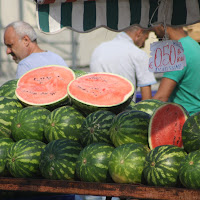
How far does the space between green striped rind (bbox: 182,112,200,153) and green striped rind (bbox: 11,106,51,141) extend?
42.6 inches

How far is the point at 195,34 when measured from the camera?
20.7 ft

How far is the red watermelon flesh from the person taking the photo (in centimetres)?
317

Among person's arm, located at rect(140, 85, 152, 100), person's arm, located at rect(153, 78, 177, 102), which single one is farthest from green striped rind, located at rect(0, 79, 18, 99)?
person's arm, located at rect(140, 85, 152, 100)

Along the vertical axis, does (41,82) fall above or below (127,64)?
above

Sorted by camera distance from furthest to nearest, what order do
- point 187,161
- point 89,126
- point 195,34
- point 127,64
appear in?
1. point 195,34
2. point 127,64
3. point 89,126
4. point 187,161

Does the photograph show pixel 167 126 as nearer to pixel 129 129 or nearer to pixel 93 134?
pixel 129 129

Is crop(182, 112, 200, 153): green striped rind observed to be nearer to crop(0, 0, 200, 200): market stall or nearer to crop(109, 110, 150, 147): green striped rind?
crop(109, 110, 150, 147): green striped rind

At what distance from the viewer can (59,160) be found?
2.76 m

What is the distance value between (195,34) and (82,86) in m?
3.45

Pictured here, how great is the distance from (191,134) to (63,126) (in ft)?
3.04

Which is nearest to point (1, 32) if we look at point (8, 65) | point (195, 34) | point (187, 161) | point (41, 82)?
point (8, 65)

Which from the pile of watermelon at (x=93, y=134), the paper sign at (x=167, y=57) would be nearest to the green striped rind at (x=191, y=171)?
the pile of watermelon at (x=93, y=134)

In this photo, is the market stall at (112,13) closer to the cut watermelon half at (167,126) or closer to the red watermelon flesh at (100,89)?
the red watermelon flesh at (100,89)

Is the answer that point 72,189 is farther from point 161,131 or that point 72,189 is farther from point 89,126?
point 161,131
